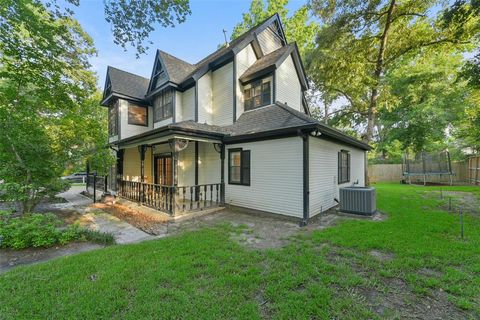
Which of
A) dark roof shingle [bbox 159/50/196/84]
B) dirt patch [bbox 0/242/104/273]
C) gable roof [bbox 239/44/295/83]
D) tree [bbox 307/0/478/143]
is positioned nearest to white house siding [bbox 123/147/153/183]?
dark roof shingle [bbox 159/50/196/84]

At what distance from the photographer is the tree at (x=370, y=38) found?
12195mm

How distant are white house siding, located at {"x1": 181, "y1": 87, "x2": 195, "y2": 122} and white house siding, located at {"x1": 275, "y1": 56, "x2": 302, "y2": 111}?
408cm

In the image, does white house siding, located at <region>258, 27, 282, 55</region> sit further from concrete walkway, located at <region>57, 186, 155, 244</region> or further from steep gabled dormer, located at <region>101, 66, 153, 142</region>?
concrete walkway, located at <region>57, 186, 155, 244</region>

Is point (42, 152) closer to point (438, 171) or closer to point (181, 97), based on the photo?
point (181, 97)

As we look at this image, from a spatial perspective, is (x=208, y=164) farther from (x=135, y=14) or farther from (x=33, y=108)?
(x=33, y=108)

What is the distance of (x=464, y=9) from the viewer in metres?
7.08

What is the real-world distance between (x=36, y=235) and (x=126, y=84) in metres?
11.1

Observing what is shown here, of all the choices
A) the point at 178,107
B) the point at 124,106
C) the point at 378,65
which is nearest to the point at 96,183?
the point at 124,106

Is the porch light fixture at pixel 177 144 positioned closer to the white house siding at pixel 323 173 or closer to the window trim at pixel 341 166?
the white house siding at pixel 323 173

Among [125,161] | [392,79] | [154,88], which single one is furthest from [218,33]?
[392,79]

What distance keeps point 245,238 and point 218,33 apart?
42.2ft

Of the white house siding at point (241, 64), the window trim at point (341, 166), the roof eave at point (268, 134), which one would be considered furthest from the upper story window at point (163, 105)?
the window trim at point (341, 166)

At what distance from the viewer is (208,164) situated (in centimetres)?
973

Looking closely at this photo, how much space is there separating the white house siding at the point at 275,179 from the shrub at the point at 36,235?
182 inches
